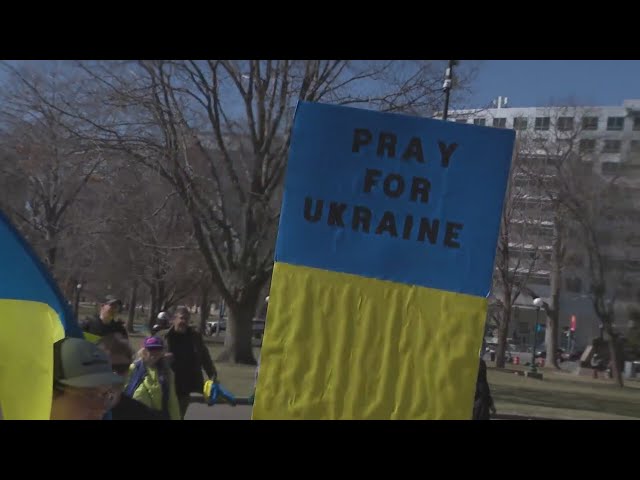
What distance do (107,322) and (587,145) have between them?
976 inches

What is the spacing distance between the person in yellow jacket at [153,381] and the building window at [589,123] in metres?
26.8

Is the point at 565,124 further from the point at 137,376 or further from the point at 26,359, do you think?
the point at 26,359

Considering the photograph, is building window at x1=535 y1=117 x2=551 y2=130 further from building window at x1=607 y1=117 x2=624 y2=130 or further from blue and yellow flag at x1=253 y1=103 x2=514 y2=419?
blue and yellow flag at x1=253 y1=103 x2=514 y2=419

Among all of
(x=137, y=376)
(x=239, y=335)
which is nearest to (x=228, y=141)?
(x=239, y=335)

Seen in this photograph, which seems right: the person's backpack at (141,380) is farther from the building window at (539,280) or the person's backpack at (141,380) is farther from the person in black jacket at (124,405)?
the building window at (539,280)

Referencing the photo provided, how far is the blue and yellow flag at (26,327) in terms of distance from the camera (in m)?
2.61

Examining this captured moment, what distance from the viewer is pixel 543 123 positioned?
3033cm

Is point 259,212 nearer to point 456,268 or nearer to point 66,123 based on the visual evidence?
point 66,123

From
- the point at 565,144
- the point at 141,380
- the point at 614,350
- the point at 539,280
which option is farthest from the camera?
the point at 539,280

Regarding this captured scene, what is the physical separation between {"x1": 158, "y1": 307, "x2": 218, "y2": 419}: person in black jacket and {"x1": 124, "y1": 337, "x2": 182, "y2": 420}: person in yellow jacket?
64.2 inches

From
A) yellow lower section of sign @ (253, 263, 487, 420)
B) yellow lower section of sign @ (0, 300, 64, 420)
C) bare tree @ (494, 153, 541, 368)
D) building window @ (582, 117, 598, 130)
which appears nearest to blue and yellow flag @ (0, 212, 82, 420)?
yellow lower section of sign @ (0, 300, 64, 420)

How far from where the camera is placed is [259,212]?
1834 cm

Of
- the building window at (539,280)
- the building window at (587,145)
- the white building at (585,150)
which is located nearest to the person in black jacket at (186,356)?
the white building at (585,150)

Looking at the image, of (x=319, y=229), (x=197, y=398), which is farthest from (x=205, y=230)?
(x=319, y=229)
